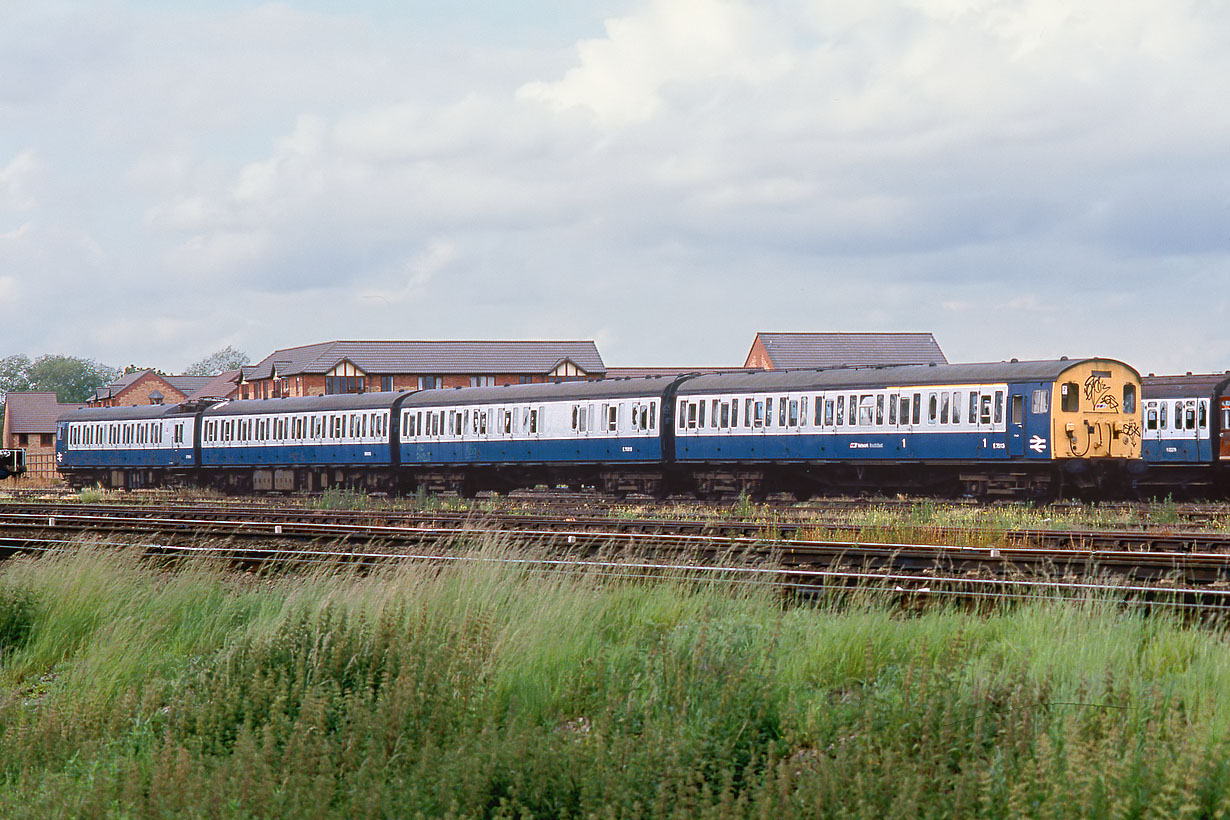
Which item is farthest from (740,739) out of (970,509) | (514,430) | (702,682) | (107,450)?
(107,450)

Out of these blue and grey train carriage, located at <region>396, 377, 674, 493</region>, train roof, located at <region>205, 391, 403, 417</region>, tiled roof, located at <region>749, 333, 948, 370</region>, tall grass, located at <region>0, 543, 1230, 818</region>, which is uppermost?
tiled roof, located at <region>749, 333, 948, 370</region>

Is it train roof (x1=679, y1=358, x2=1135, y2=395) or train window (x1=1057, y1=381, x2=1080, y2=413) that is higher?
train roof (x1=679, y1=358, x2=1135, y2=395)

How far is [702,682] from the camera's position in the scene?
7523 millimetres

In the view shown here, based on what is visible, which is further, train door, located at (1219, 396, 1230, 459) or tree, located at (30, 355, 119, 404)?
tree, located at (30, 355, 119, 404)

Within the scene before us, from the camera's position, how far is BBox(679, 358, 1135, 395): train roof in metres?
25.4

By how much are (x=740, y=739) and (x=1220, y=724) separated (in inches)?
96.1

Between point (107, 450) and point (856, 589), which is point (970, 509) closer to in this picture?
point (856, 589)

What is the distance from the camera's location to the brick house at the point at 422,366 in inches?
3735

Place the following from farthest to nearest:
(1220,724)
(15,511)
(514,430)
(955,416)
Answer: (514,430) → (15,511) → (955,416) → (1220,724)

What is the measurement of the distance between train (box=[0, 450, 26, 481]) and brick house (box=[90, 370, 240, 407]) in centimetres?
5408

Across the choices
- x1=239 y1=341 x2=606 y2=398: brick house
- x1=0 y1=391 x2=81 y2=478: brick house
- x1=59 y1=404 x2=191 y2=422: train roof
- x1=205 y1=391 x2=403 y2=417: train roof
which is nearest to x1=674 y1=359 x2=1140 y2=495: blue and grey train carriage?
x1=205 y1=391 x2=403 y2=417: train roof

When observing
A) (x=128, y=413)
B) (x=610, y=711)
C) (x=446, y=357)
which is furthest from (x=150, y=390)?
(x=610, y=711)

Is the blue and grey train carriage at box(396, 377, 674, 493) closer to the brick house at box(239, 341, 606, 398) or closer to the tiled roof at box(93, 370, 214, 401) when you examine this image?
the brick house at box(239, 341, 606, 398)

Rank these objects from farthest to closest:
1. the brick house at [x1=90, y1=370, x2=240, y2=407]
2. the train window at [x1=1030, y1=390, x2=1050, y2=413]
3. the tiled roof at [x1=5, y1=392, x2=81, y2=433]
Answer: the brick house at [x1=90, y1=370, x2=240, y2=407] → the tiled roof at [x1=5, y1=392, x2=81, y2=433] → the train window at [x1=1030, y1=390, x2=1050, y2=413]
